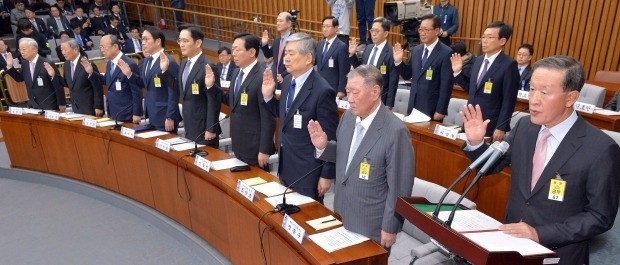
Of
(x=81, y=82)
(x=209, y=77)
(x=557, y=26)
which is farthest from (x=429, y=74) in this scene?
(x=557, y=26)

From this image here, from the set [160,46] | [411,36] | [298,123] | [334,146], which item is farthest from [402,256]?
[411,36]

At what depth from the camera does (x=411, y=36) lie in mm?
7043

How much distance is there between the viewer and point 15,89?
7.28 metres

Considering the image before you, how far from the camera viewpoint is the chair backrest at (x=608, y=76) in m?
5.67

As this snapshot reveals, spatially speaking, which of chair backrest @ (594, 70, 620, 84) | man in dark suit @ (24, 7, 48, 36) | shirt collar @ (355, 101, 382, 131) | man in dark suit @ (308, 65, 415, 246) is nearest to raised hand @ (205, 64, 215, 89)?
man in dark suit @ (308, 65, 415, 246)

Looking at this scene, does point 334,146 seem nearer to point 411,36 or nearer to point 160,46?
point 160,46

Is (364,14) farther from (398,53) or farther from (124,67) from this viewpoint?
(124,67)

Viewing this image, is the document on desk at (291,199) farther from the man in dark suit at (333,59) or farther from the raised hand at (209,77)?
the man in dark suit at (333,59)

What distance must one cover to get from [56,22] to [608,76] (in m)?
10.6

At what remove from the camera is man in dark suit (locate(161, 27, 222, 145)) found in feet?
11.4

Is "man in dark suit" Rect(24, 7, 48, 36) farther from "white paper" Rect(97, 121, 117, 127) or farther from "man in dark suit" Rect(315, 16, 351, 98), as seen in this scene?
"man in dark suit" Rect(315, 16, 351, 98)

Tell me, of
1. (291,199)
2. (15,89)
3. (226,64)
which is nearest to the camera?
(291,199)

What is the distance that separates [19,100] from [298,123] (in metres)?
6.75

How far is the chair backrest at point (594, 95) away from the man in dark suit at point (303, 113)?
3495mm
